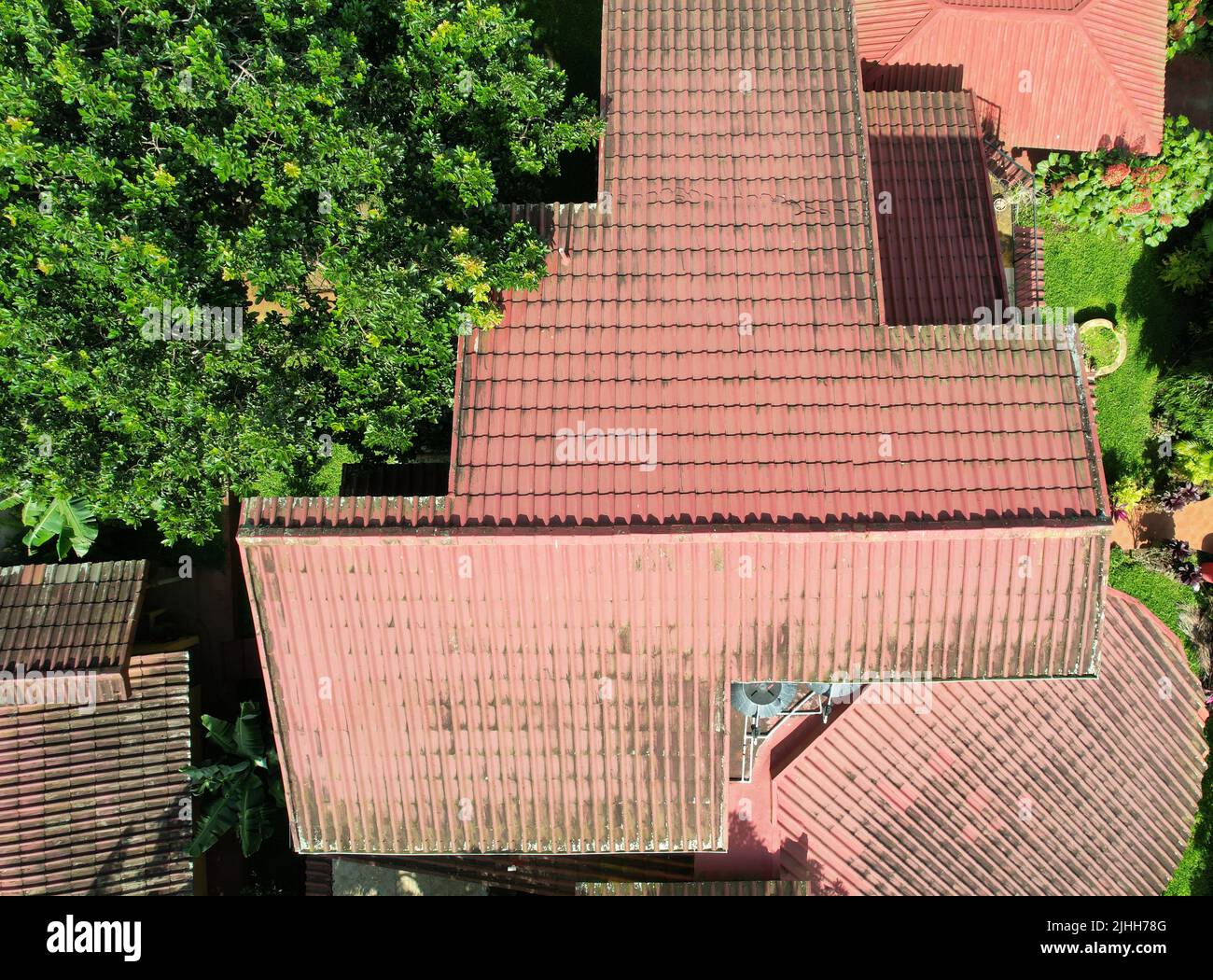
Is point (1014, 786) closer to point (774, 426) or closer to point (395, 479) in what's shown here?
point (774, 426)

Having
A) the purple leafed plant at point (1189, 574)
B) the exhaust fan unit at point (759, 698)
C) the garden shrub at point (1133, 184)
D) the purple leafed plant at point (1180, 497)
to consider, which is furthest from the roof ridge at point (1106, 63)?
the exhaust fan unit at point (759, 698)

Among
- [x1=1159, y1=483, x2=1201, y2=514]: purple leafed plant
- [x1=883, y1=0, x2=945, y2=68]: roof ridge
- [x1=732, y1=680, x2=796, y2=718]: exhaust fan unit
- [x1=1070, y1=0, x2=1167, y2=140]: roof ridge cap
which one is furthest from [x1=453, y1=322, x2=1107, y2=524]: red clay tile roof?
[x1=1159, y1=483, x2=1201, y2=514]: purple leafed plant

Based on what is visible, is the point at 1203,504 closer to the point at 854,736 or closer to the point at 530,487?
the point at 854,736

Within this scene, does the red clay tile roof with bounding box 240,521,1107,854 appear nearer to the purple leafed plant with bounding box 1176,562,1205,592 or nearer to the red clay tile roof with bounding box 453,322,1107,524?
the red clay tile roof with bounding box 453,322,1107,524

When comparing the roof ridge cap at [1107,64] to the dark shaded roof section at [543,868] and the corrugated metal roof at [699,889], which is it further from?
the dark shaded roof section at [543,868]

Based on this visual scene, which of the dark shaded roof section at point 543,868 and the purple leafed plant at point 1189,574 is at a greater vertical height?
the purple leafed plant at point 1189,574
